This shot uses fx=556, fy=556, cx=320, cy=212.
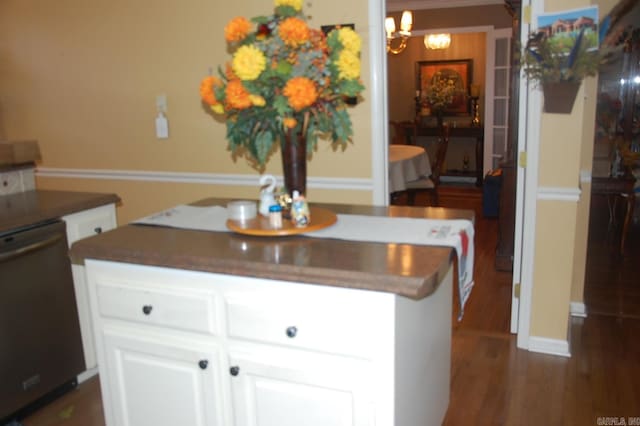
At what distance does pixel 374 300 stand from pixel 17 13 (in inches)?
150

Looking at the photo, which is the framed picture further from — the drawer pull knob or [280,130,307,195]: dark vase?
the drawer pull knob

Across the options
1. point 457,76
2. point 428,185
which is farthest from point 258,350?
point 457,76

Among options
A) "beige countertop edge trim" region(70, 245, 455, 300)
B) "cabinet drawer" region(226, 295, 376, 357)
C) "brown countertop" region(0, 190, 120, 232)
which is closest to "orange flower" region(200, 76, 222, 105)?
"beige countertop edge trim" region(70, 245, 455, 300)

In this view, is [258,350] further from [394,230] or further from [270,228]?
[394,230]

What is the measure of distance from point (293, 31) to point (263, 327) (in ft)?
2.93

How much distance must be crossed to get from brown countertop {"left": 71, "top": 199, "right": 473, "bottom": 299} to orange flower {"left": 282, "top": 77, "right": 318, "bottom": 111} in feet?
1.49

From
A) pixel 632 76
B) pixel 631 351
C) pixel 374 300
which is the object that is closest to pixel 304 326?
pixel 374 300

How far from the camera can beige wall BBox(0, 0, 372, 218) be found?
11.0 feet

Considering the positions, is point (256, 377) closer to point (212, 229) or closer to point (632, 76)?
point (212, 229)

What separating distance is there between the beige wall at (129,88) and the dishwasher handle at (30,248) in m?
1.20

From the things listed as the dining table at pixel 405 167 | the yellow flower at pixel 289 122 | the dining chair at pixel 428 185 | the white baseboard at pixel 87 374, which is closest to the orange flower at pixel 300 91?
the yellow flower at pixel 289 122

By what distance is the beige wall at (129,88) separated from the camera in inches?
132

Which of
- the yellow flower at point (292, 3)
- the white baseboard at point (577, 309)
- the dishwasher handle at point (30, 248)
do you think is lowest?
the white baseboard at point (577, 309)

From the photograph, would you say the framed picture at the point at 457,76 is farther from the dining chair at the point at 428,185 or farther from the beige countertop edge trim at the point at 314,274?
the beige countertop edge trim at the point at 314,274
